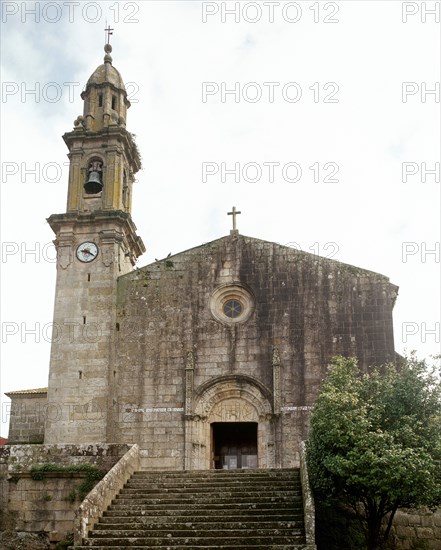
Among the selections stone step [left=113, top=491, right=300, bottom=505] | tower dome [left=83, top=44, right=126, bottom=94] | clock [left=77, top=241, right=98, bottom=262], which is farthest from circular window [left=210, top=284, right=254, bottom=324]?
tower dome [left=83, top=44, right=126, bottom=94]

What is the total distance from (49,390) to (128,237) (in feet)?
21.6

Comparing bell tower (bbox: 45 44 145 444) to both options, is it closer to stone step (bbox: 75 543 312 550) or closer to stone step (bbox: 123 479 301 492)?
stone step (bbox: 123 479 301 492)

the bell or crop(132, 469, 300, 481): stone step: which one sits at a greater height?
the bell

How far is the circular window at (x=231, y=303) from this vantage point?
91.9ft

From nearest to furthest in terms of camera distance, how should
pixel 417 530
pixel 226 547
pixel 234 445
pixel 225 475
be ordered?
1. pixel 226 547
2. pixel 417 530
3. pixel 225 475
4. pixel 234 445

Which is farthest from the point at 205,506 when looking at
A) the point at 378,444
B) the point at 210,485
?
the point at 378,444

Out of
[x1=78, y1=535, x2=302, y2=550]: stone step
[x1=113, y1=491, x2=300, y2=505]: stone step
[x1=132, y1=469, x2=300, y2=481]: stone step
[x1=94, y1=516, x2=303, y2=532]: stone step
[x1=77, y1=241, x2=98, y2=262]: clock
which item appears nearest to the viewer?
[x1=78, y1=535, x2=302, y2=550]: stone step

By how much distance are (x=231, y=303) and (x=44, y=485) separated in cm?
996

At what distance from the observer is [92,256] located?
2919 cm

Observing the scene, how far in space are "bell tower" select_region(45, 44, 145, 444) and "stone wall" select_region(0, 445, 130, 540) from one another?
4.82 metres

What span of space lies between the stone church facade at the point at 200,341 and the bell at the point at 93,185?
856 mm

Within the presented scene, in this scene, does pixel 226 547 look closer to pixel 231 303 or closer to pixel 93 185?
pixel 231 303

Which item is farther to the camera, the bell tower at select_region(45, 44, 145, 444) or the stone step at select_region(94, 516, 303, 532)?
the bell tower at select_region(45, 44, 145, 444)

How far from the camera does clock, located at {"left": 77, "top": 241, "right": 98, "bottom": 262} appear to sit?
95.7ft
